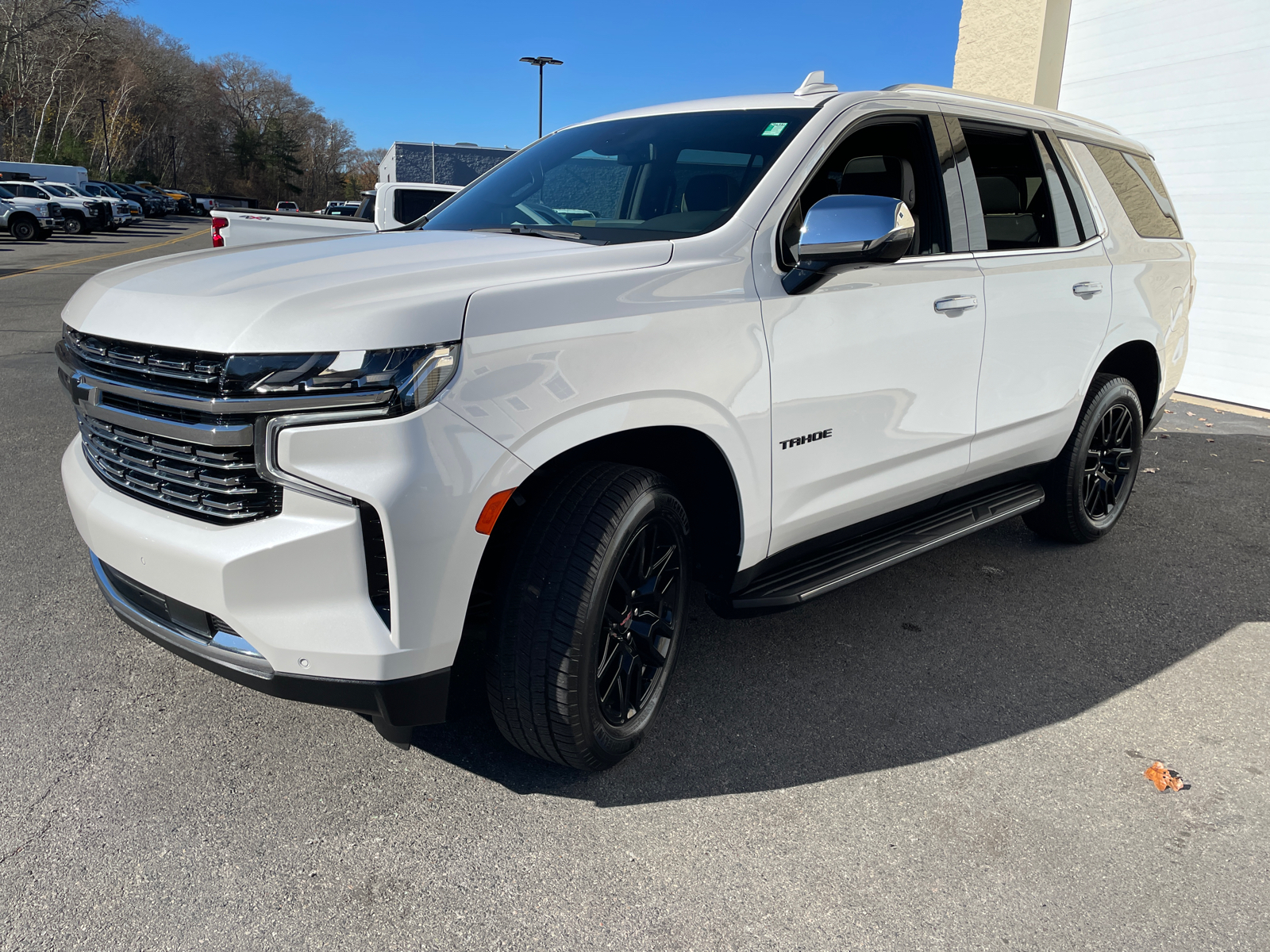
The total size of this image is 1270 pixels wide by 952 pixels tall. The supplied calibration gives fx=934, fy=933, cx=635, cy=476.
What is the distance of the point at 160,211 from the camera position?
56.5 m

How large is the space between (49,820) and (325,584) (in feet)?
3.57

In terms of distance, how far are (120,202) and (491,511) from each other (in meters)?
45.1

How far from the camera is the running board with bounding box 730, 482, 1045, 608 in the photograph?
2.93 m

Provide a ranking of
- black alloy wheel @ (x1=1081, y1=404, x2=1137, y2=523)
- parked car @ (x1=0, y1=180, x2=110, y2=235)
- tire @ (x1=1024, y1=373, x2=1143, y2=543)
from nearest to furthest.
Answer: tire @ (x1=1024, y1=373, x2=1143, y2=543) < black alloy wheel @ (x1=1081, y1=404, x2=1137, y2=523) < parked car @ (x1=0, y1=180, x2=110, y2=235)

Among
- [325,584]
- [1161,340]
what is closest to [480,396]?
[325,584]

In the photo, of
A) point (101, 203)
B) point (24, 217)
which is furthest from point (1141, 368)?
point (101, 203)

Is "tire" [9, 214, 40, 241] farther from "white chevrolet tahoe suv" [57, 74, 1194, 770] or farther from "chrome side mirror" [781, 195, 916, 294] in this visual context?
"chrome side mirror" [781, 195, 916, 294]

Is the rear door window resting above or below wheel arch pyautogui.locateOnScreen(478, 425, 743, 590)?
above

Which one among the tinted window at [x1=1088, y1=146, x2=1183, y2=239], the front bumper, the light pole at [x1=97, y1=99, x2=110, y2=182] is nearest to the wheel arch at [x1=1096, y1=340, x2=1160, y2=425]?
the tinted window at [x1=1088, y1=146, x2=1183, y2=239]

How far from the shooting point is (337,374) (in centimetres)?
201

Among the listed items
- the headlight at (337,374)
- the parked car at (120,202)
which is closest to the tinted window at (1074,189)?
the headlight at (337,374)

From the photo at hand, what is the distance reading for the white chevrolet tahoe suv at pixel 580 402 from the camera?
2057mm

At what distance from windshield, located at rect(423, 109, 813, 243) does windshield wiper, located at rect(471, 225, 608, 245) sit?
32mm

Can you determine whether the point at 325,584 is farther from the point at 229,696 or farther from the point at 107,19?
the point at 107,19
